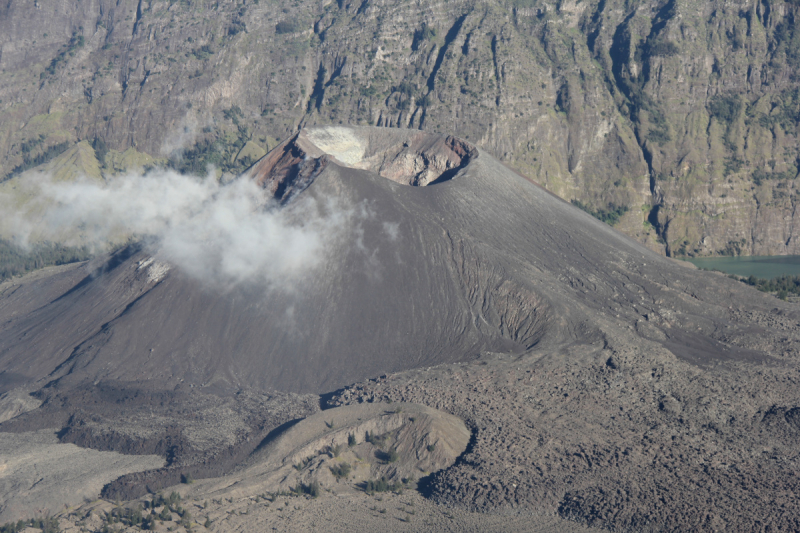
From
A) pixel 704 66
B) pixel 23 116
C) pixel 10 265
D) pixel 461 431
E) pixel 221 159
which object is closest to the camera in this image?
pixel 461 431

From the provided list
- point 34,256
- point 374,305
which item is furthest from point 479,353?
point 34,256

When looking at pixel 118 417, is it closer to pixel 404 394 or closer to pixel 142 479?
pixel 142 479

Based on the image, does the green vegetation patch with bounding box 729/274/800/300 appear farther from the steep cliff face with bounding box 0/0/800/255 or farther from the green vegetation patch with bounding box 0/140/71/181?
the green vegetation patch with bounding box 0/140/71/181

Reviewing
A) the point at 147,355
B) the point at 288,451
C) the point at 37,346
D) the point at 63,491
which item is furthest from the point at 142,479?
the point at 37,346

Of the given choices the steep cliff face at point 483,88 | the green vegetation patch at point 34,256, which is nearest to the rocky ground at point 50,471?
the green vegetation patch at point 34,256

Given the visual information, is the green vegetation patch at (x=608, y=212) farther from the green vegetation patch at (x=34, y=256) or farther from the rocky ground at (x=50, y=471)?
the rocky ground at (x=50, y=471)
